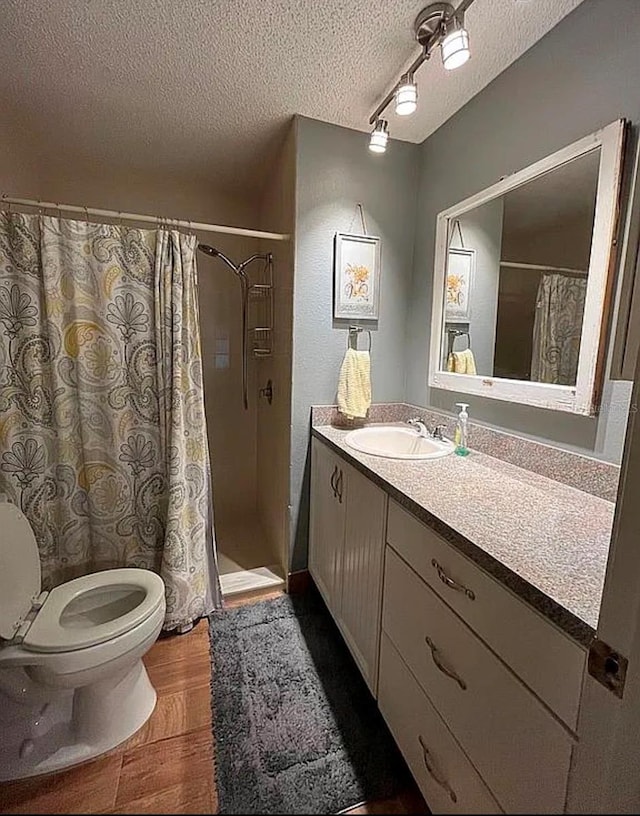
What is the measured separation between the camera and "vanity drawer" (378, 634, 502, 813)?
871 millimetres

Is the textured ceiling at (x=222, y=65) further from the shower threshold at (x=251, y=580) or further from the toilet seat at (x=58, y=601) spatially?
the shower threshold at (x=251, y=580)

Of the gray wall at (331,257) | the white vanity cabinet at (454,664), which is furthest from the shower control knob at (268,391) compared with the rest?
the white vanity cabinet at (454,664)

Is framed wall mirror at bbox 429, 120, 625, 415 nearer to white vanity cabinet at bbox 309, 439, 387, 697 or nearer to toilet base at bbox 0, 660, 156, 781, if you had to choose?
white vanity cabinet at bbox 309, 439, 387, 697

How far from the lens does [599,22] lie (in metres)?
1.10

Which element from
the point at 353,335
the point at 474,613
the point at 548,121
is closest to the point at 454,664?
the point at 474,613

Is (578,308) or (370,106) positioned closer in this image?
(578,308)

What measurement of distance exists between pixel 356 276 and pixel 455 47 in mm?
889

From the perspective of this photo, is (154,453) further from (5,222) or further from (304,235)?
(304,235)

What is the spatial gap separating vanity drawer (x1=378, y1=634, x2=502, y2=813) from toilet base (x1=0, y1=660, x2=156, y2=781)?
0.84 meters

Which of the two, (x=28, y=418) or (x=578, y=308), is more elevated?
(x=578, y=308)

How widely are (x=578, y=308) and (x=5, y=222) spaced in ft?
6.63

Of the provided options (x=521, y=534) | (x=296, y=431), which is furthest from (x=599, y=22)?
(x=296, y=431)

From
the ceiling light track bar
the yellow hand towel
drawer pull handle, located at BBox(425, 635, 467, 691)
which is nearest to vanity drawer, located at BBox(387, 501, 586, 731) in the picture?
drawer pull handle, located at BBox(425, 635, 467, 691)

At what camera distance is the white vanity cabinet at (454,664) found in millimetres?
642
